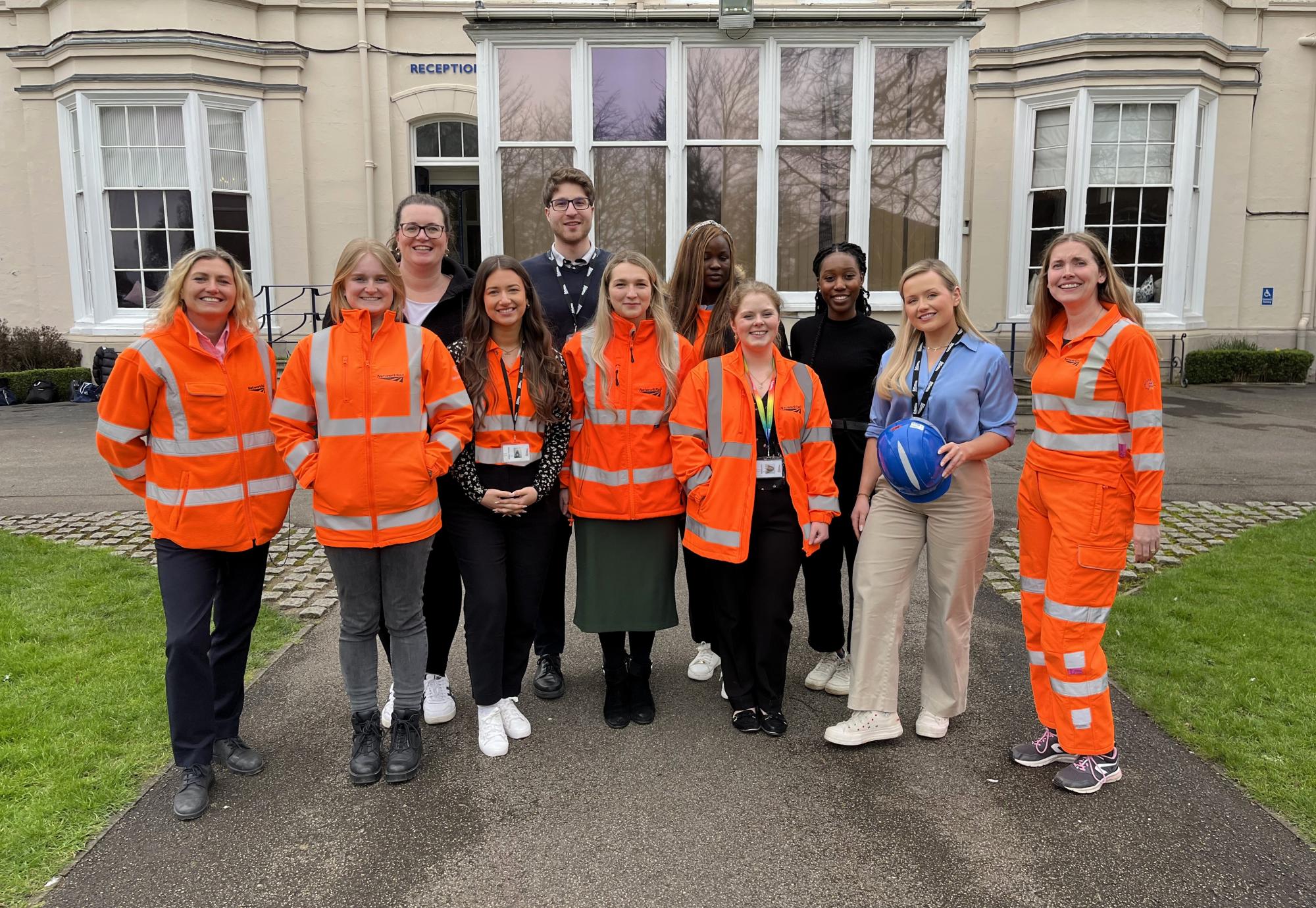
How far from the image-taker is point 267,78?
14.2m

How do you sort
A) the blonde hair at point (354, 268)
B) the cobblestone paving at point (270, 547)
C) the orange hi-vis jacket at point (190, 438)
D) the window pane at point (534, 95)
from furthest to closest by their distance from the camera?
the window pane at point (534, 95), the cobblestone paving at point (270, 547), the blonde hair at point (354, 268), the orange hi-vis jacket at point (190, 438)

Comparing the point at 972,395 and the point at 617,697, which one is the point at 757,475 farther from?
the point at 617,697

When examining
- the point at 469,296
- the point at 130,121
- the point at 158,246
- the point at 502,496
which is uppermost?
the point at 130,121

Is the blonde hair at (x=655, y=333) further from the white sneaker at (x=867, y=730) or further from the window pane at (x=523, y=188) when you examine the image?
the window pane at (x=523, y=188)

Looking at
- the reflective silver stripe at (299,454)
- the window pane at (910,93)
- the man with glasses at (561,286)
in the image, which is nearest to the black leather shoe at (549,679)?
the man with glasses at (561,286)

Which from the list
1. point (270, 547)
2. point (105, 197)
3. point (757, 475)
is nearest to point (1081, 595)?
point (757, 475)

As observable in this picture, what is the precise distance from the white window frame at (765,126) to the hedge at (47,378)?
7877mm

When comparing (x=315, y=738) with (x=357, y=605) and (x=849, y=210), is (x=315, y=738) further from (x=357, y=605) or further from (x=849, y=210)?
(x=849, y=210)

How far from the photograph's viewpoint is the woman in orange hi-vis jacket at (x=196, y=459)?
3.24m

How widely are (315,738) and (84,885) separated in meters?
1.07

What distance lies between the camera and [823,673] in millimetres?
4336

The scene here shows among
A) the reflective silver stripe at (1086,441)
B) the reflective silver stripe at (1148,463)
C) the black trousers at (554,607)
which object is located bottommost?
the black trousers at (554,607)

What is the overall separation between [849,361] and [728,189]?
7200 mm

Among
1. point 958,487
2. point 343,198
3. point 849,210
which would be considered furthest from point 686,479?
point 343,198
